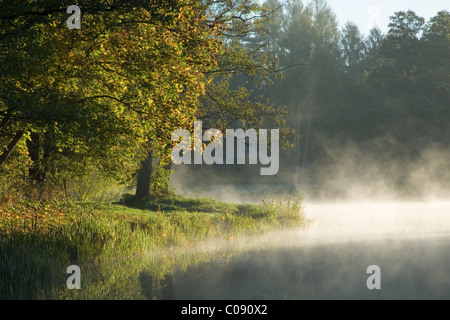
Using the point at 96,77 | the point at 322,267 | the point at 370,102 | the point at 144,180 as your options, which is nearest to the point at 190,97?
the point at 96,77

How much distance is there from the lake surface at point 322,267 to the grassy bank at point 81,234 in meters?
0.99

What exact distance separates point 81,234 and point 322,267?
5108 millimetres

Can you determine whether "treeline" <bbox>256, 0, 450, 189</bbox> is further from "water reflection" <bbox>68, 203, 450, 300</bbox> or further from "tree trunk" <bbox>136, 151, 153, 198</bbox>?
"water reflection" <bbox>68, 203, 450, 300</bbox>

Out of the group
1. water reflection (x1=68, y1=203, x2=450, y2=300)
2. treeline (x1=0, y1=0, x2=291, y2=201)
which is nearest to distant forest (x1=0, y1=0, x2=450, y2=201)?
treeline (x1=0, y1=0, x2=291, y2=201)

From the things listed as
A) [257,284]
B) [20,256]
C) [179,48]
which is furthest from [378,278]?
[179,48]

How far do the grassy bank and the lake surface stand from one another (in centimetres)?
99

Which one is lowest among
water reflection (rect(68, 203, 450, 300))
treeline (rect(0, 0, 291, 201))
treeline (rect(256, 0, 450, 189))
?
water reflection (rect(68, 203, 450, 300))

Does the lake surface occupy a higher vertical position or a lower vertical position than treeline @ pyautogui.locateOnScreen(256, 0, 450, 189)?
lower

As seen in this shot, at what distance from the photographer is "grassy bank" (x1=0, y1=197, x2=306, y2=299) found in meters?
8.48

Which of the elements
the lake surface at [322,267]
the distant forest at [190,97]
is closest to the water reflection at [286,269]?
the lake surface at [322,267]

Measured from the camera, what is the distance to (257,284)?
29.1ft

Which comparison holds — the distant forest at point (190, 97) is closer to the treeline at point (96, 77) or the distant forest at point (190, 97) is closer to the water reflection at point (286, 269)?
the treeline at point (96, 77)
